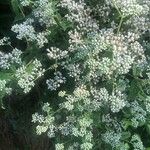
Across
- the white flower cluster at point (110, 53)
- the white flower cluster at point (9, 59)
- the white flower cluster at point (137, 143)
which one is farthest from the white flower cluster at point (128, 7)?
the white flower cluster at point (137, 143)

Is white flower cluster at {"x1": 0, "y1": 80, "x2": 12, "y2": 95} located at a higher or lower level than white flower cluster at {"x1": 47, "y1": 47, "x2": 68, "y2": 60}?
lower

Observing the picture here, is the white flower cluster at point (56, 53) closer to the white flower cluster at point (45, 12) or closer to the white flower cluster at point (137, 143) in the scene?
the white flower cluster at point (45, 12)

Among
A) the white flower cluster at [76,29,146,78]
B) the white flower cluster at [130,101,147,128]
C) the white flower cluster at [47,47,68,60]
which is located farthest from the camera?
the white flower cluster at [130,101,147,128]

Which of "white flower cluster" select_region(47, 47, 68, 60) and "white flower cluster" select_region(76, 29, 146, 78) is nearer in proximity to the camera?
"white flower cluster" select_region(76, 29, 146, 78)

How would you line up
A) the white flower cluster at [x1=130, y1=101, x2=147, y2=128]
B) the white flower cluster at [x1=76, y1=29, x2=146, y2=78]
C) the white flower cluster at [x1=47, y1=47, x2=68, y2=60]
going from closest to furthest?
the white flower cluster at [x1=76, y1=29, x2=146, y2=78]
the white flower cluster at [x1=47, y1=47, x2=68, y2=60]
the white flower cluster at [x1=130, y1=101, x2=147, y2=128]

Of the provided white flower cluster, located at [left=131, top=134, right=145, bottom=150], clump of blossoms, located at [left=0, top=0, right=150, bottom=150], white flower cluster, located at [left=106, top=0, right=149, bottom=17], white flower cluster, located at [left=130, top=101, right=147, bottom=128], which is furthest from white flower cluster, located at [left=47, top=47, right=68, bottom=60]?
white flower cluster, located at [left=131, top=134, right=145, bottom=150]

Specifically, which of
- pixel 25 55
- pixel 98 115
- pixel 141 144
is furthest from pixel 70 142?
pixel 25 55

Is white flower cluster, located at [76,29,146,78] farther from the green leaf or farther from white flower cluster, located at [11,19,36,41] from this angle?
the green leaf

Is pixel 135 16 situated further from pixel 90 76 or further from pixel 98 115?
pixel 98 115

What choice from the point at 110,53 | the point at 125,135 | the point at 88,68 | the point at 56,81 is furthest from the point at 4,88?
the point at 125,135
